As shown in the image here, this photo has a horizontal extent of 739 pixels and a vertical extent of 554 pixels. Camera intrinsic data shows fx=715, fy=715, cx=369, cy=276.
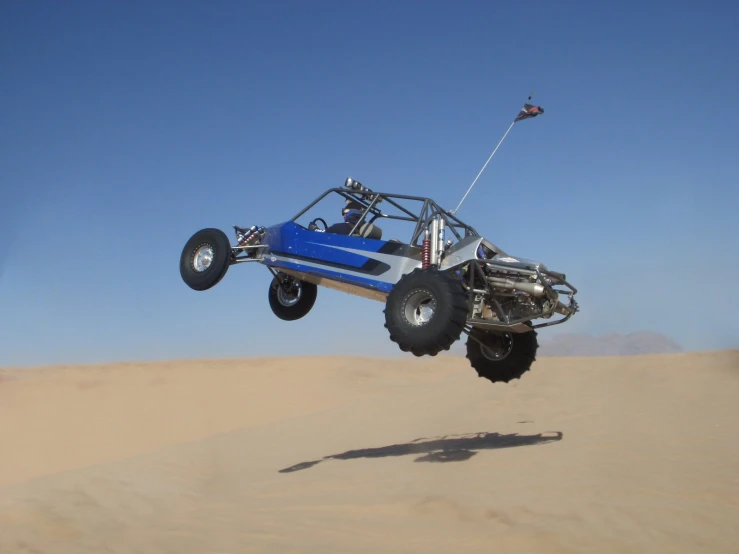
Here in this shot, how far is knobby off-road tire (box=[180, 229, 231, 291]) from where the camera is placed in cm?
1061

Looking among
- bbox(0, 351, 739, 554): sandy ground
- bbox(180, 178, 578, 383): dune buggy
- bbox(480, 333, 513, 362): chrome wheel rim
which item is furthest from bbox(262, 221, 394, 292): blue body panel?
bbox(0, 351, 739, 554): sandy ground

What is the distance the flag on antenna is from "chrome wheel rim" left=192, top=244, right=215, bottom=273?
5.10 m

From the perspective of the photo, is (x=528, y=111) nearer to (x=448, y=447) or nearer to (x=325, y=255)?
(x=325, y=255)

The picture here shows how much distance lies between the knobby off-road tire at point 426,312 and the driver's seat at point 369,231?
1.35 metres

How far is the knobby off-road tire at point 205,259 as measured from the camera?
1061 cm

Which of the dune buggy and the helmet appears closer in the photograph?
the dune buggy

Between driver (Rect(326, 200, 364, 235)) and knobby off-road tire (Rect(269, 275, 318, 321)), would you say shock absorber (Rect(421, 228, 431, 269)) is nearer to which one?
driver (Rect(326, 200, 364, 235))

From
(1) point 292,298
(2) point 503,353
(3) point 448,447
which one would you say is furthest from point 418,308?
(3) point 448,447

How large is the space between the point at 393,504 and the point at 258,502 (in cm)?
246

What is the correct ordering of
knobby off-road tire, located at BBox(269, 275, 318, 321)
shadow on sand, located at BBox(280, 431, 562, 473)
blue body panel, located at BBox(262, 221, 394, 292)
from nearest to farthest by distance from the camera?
blue body panel, located at BBox(262, 221, 394, 292), knobby off-road tire, located at BBox(269, 275, 318, 321), shadow on sand, located at BBox(280, 431, 562, 473)

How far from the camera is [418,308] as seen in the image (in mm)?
8586

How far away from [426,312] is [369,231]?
1.95 m

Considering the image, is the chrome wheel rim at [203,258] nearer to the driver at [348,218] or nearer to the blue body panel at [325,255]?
the blue body panel at [325,255]

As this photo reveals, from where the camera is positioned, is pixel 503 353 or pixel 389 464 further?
pixel 389 464
